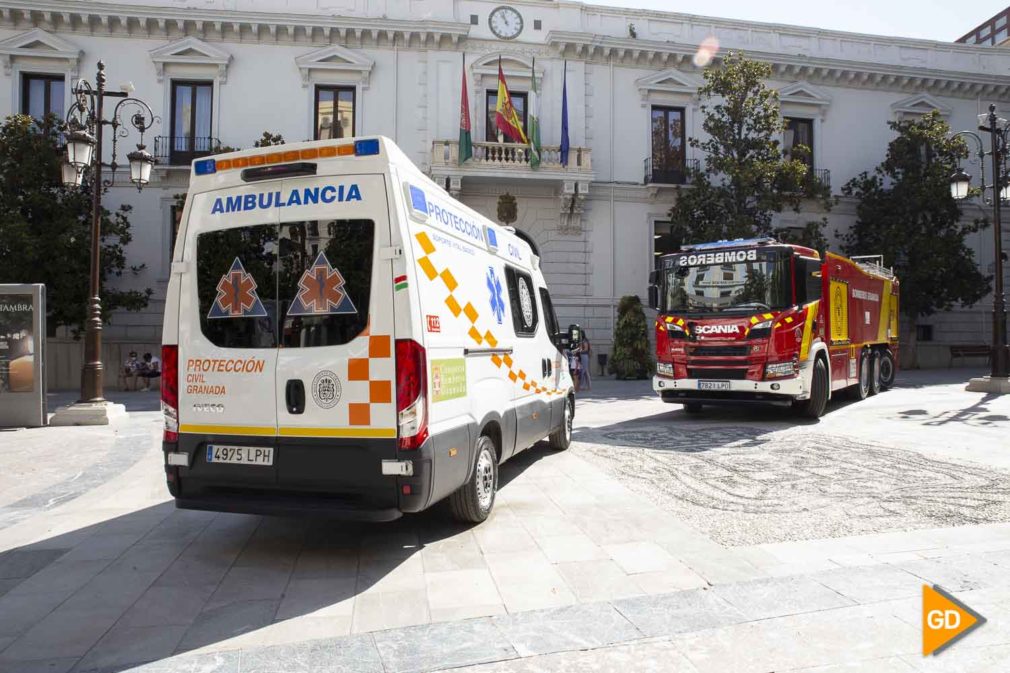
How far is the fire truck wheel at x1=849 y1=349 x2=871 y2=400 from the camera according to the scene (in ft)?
46.2

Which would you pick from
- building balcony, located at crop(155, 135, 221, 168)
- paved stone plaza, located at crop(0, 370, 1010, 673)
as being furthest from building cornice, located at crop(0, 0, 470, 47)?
paved stone plaza, located at crop(0, 370, 1010, 673)

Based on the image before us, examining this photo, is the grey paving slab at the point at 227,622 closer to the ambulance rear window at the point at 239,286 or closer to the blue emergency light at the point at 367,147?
the ambulance rear window at the point at 239,286

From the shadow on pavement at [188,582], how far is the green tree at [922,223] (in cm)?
2328

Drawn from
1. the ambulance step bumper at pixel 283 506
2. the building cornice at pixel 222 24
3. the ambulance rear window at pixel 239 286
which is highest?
the building cornice at pixel 222 24

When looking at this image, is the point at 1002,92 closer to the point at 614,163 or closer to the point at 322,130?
the point at 614,163

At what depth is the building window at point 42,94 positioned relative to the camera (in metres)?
20.8

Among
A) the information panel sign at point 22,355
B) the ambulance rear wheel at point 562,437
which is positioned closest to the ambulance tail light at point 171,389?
the ambulance rear wheel at point 562,437

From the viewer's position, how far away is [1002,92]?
87.5 feet

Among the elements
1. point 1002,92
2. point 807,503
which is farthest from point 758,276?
point 1002,92

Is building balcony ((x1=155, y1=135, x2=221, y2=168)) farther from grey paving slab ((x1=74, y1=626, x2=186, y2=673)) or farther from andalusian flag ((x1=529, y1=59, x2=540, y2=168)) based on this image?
grey paving slab ((x1=74, y1=626, x2=186, y2=673))

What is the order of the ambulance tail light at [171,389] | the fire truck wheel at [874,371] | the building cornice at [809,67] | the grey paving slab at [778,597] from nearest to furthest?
the grey paving slab at [778,597] → the ambulance tail light at [171,389] → the fire truck wheel at [874,371] → the building cornice at [809,67]

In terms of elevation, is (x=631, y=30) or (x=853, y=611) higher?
(x=631, y=30)

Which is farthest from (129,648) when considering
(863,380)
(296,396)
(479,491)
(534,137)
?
(534,137)

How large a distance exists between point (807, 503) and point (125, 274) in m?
21.1
